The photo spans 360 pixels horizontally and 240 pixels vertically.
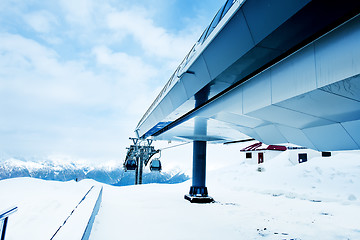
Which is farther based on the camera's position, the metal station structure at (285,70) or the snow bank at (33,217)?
the snow bank at (33,217)

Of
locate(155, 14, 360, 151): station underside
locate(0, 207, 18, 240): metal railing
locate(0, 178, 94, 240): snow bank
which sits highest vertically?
locate(155, 14, 360, 151): station underside

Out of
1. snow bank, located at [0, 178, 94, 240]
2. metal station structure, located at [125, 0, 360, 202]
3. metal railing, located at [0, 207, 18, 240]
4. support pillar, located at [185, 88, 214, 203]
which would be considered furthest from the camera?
support pillar, located at [185, 88, 214, 203]

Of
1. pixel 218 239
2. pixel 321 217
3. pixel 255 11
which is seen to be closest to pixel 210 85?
pixel 255 11

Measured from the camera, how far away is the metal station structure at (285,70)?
3342mm

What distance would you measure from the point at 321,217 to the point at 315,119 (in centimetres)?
518

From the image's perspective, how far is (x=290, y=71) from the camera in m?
4.43

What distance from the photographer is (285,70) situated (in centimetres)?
456

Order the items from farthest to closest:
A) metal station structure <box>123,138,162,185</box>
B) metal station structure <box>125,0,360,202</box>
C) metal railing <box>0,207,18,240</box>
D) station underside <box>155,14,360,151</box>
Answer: metal station structure <box>123,138,162,185</box> → station underside <box>155,14,360,151</box> → metal station structure <box>125,0,360,202</box> → metal railing <box>0,207,18,240</box>

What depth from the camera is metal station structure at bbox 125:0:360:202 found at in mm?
3342

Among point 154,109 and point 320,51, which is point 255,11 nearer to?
point 320,51

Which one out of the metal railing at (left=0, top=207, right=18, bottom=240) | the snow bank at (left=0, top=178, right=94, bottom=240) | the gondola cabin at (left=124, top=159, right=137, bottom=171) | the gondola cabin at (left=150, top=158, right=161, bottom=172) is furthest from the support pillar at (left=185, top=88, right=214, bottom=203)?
the gondola cabin at (left=124, top=159, right=137, bottom=171)

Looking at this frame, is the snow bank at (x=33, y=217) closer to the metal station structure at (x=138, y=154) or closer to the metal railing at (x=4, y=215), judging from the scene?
the metal railing at (x=4, y=215)

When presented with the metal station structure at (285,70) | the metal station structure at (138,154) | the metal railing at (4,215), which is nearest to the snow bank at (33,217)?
the metal railing at (4,215)

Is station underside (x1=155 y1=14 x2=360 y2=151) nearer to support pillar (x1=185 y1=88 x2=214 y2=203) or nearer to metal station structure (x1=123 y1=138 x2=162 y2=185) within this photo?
support pillar (x1=185 y1=88 x2=214 y2=203)
